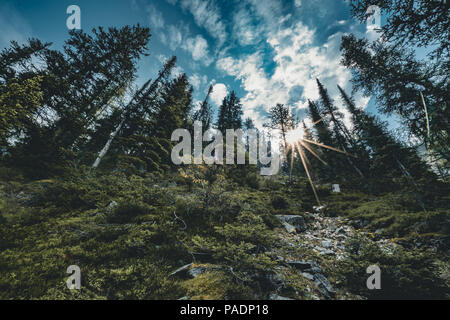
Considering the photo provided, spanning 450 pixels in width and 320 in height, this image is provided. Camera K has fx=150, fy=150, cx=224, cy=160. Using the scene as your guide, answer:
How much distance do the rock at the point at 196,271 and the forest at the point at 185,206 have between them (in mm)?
30

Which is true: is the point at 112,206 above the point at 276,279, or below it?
above

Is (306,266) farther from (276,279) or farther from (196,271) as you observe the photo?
(196,271)

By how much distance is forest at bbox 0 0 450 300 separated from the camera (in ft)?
12.4

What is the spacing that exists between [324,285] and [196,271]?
11.7 ft

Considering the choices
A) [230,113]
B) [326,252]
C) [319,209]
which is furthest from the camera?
[230,113]

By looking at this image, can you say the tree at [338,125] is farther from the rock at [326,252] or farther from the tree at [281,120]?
the rock at [326,252]

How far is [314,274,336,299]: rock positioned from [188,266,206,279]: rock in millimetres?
3209

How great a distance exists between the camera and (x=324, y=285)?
4.19 m

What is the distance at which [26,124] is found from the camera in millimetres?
9188

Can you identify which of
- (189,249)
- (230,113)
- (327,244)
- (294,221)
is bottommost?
(327,244)

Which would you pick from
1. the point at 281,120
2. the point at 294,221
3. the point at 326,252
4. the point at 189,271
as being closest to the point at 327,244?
the point at 326,252

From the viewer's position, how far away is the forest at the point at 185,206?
3.77 m
